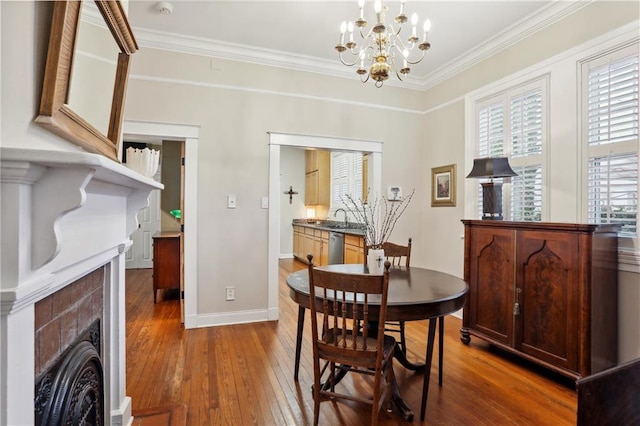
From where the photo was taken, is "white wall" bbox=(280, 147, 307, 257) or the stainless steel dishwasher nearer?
the stainless steel dishwasher

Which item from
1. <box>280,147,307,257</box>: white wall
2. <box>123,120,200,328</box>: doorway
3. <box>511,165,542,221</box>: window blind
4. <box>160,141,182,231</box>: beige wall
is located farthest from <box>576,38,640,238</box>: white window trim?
<box>280,147,307,257</box>: white wall

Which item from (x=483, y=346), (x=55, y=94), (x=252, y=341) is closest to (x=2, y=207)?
(x=55, y=94)

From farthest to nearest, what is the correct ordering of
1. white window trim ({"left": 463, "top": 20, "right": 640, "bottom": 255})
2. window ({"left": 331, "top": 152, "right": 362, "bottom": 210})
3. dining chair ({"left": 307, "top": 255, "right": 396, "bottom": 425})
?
window ({"left": 331, "top": 152, "right": 362, "bottom": 210})
white window trim ({"left": 463, "top": 20, "right": 640, "bottom": 255})
dining chair ({"left": 307, "top": 255, "right": 396, "bottom": 425})

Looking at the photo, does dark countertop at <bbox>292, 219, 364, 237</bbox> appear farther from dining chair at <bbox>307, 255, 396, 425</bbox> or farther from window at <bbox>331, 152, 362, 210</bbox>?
dining chair at <bbox>307, 255, 396, 425</bbox>

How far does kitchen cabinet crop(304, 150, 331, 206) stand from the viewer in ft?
24.6

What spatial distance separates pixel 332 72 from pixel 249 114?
1.13 m

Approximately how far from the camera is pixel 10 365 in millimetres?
746

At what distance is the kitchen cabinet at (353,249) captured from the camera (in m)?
4.78

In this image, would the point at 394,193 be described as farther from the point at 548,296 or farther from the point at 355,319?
the point at 355,319

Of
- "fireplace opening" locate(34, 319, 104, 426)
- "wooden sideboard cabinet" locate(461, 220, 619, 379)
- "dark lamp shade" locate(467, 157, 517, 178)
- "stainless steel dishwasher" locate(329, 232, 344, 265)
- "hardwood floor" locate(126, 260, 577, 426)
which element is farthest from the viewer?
"stainless steel dishwasher" locate(329, 232, 344, 265)

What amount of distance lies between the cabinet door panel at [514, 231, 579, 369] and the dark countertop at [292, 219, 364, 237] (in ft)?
7.59

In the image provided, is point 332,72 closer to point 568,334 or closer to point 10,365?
point 568,334

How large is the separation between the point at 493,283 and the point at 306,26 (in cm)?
290

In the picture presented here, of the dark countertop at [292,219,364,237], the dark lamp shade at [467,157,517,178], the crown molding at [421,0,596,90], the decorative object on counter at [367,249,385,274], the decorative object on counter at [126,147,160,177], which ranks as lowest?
the decorative object on counter at [367,249,385,274]
